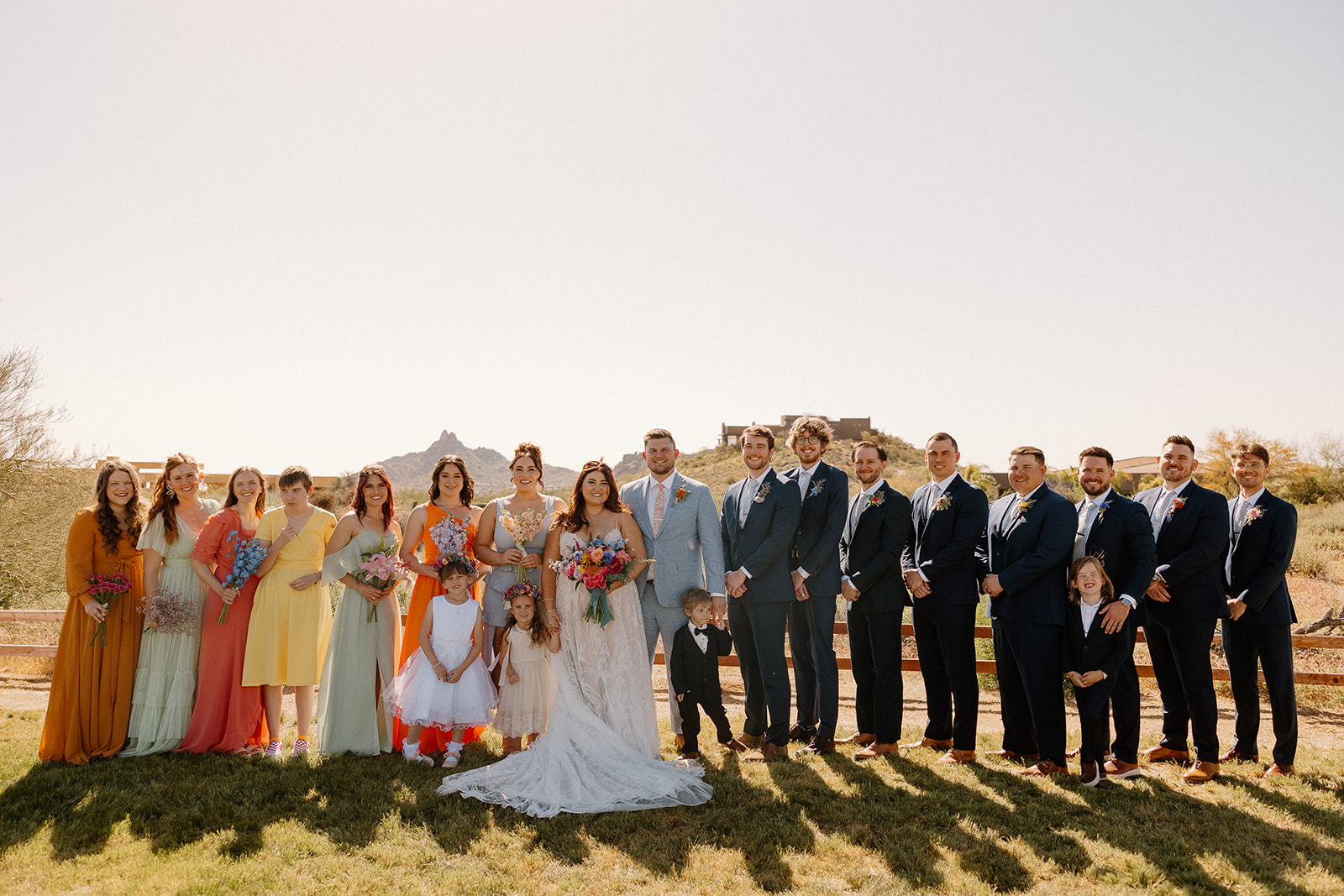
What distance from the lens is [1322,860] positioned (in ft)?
14.7

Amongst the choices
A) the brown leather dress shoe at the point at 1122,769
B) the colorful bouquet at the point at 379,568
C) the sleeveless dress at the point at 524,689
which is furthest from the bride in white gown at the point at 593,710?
the brown leather dress shoe at the point at 1122,769

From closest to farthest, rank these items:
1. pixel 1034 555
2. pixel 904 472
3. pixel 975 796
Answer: pixel 975 796
pixel 1034 555
pixel 904 472

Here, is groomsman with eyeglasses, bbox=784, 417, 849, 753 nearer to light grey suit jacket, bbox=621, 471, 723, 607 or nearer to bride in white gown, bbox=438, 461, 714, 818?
light grey suit jacket, bbox=621, 471, 723, 607

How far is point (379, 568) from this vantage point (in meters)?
6.59

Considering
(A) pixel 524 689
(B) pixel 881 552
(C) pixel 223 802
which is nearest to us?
(C) pixel 223 802

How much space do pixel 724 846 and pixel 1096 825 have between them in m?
2.32

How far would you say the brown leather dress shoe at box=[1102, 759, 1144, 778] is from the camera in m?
6.02

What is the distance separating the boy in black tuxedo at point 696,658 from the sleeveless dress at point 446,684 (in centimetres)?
152

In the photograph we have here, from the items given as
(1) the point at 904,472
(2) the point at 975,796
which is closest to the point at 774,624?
(2) the point at 975,796

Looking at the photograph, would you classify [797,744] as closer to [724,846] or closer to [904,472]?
[724,846]

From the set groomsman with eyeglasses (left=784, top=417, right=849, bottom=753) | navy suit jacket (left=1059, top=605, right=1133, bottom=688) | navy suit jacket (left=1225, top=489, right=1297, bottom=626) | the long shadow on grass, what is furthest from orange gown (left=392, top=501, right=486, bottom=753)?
navy suit jacket (left=1225, top=489, right=1297, bottom=626)

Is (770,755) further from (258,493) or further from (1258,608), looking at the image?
(258,493)

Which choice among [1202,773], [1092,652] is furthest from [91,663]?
[1202,773]

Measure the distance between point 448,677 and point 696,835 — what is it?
7.92 feet
